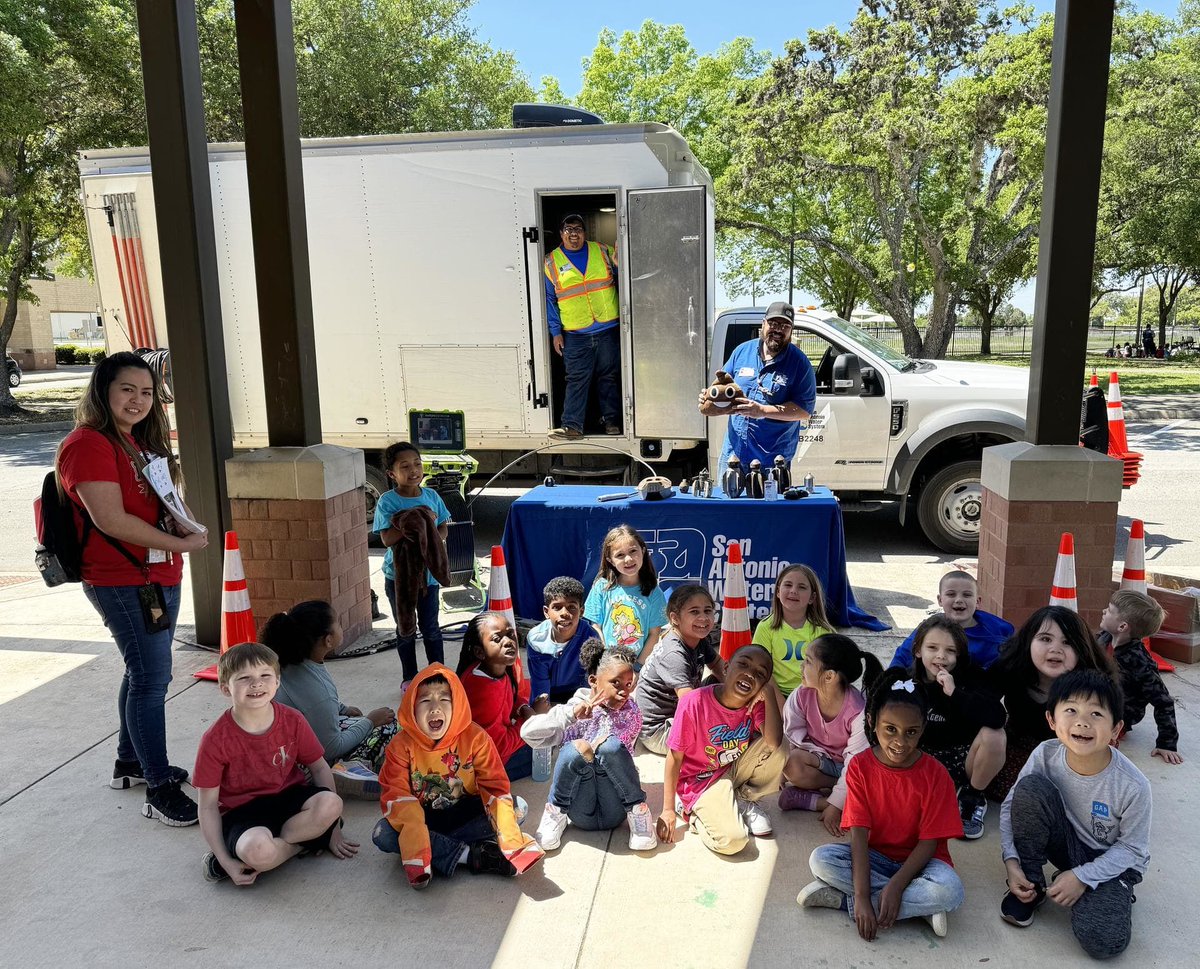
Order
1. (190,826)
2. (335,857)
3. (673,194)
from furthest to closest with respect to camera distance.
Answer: (673,194) → (190,826) → (335,857)

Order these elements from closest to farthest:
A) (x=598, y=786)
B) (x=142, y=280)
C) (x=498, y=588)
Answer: (x=598, y=786) → (x=498, y=588) → (x=142, y=280)

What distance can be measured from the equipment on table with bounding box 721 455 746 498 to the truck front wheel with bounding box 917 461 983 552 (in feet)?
8.45

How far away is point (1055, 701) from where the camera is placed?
2959 mm

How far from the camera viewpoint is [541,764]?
4012 mm

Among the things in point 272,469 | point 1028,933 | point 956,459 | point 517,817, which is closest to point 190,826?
point 517,817

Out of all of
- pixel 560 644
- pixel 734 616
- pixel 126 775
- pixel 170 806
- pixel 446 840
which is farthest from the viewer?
pixel 734 616

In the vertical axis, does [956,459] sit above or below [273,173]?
below

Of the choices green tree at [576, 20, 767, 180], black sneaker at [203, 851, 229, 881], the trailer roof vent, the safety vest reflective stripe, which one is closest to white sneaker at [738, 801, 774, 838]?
black sneaker at [203, 851, 229, 881]

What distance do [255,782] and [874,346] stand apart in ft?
21.7

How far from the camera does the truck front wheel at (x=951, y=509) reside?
778 centimetres

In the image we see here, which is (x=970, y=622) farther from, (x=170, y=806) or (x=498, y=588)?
(x=170, y=806)

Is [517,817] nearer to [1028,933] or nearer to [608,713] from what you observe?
[608,713]

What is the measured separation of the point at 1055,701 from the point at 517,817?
2020 mm

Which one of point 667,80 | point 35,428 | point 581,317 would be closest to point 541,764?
point 581,317
